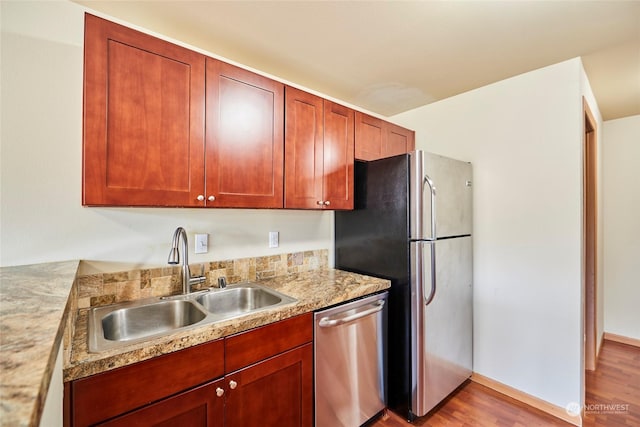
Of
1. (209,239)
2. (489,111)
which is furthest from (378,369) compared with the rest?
(489,111)

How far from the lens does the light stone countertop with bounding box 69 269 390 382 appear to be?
3.06 feet

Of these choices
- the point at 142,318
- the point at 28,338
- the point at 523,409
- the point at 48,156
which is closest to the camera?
the point at 28,338

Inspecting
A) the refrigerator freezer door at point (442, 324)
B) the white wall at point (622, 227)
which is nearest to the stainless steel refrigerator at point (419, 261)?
the refrigerator freezer door at point (442, 324)

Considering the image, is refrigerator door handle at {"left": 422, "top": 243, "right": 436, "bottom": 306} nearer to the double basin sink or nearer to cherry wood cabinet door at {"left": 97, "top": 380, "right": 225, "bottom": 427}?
the double basin sink

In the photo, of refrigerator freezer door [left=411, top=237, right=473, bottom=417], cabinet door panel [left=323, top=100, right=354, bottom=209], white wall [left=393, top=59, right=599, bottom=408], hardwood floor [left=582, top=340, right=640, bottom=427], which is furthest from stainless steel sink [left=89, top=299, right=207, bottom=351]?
hardwood floor [left=582, top=340, right=640, bottom=427]

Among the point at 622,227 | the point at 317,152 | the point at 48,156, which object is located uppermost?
the point at 317,152

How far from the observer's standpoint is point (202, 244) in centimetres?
175

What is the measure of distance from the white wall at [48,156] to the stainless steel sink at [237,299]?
40 cm

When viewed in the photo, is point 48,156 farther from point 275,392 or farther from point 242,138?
point 275,392

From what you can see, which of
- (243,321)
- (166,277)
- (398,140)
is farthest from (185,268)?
(398,140)

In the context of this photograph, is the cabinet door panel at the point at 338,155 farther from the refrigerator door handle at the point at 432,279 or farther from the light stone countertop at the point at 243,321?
the refrigerator door handle at the point at 432,279

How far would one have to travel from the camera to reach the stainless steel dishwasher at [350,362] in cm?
156

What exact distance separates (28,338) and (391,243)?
177 cm

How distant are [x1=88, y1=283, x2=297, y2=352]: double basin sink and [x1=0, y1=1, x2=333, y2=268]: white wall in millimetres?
255
